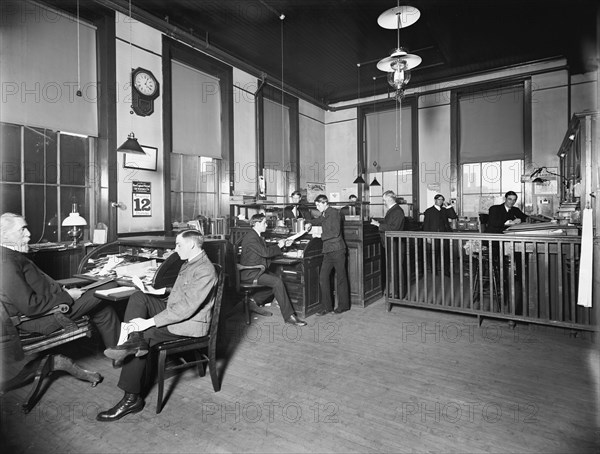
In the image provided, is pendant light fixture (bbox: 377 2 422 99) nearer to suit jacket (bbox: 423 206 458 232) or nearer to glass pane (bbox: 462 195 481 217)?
suit jacket (bbox: 423 206 458 232)

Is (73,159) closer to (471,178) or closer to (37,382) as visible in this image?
(37,382)

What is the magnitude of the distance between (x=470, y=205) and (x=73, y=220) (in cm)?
838

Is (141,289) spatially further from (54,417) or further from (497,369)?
(497,369)

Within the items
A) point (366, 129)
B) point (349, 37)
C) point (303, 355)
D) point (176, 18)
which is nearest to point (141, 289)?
point (303, 355)

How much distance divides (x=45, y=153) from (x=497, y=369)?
5736 millimetres

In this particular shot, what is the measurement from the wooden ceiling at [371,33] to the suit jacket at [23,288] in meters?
3.92

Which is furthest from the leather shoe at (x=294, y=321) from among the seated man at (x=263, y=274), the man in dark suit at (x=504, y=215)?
the man in dark suit at (x=504, y=215)

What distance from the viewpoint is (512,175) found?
8.69 metres

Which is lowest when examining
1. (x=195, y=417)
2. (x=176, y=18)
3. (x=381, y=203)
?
(x=195, y=417)

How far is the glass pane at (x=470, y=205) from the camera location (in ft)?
30.1

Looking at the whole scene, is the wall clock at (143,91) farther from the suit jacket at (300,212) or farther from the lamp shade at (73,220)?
the suit jacket at (300,212)

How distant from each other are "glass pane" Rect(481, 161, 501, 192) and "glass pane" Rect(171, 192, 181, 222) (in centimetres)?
701

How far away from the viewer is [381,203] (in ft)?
34.2

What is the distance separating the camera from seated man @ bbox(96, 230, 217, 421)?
2.62 metres
